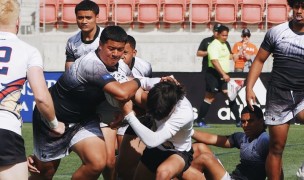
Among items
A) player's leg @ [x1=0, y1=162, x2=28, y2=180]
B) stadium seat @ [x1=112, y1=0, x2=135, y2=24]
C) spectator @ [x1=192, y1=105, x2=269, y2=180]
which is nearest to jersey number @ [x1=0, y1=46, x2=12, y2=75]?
player's leg @ [x1=0, y1=162, x2=28, y2=180]

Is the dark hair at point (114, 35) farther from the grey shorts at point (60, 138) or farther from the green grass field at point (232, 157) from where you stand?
the green grass field at point (232, 157)

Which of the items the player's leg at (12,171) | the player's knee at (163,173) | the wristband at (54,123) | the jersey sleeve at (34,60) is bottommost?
the player's knee at (163,173)

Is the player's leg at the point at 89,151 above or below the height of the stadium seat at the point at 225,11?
below

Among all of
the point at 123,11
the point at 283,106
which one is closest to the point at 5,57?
the point at 283,106

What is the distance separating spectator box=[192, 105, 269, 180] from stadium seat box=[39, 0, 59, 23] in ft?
52.2

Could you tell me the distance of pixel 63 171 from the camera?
11289 mm

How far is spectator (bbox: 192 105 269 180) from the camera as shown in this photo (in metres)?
9.01

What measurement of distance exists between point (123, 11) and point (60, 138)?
1668 cm

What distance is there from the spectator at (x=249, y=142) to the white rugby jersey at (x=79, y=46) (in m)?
1.76

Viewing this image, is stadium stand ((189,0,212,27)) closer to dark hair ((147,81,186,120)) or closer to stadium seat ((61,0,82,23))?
stadium seat ((61,0,82,23))

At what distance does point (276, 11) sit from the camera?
993 inches

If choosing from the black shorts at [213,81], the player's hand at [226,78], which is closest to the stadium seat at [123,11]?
the black shorts at [213,81]

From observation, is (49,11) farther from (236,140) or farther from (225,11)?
(236,140)

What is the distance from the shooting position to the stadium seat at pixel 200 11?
24969mm
